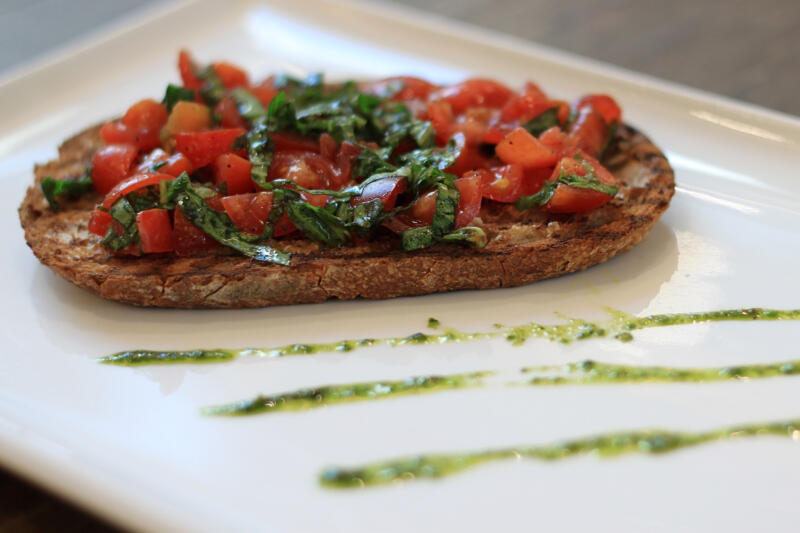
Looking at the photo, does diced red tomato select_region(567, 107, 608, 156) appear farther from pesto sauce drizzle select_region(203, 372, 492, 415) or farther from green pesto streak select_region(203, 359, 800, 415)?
pesto sauce drizzle select_region(203, 372, 492, 415)

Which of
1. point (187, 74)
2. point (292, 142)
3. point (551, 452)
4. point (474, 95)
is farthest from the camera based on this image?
point (187, 74)

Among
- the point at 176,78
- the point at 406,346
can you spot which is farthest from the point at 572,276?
the point at 176,78

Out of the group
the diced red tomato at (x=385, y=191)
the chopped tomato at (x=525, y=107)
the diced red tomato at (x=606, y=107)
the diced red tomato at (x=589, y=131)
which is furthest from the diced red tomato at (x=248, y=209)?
the diced red tomato at (x=606, y=107)

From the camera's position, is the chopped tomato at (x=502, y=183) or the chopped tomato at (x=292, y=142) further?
the chopped tomato at (x=292, y=142)

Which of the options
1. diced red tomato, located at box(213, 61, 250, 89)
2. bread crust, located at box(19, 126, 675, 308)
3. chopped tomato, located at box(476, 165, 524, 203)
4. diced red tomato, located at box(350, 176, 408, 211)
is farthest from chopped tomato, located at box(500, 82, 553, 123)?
diced red tomato, located at box(213, 61, 250, 89)

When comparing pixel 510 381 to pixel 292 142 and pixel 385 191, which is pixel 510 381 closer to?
pixel 385 191

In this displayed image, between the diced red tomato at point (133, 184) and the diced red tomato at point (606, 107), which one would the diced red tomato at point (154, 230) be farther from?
the diced red tomato at point (606, 107)

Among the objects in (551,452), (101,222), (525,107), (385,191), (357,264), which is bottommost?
(551,452)

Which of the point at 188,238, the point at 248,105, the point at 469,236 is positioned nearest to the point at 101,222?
the point at 188,238
